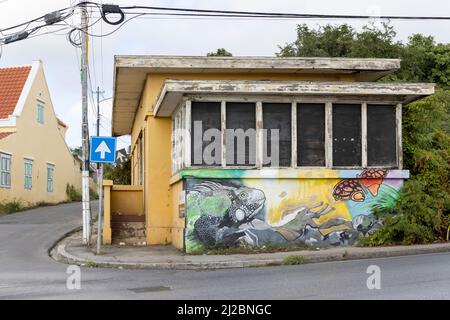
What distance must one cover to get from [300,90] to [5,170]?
63.8 ft

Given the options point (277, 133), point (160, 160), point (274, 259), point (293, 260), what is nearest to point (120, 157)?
point (160, 160)

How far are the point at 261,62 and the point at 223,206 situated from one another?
4.01 metres

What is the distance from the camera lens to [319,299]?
8727mm

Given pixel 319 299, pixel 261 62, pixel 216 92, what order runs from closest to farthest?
pixel 319 299 < pixel 216 92 < pixel 261 62

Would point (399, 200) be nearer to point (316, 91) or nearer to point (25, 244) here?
point (316, 91)

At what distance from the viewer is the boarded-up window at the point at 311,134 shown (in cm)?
1548

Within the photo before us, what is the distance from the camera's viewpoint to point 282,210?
1526cm

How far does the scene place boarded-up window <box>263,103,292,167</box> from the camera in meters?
15.4

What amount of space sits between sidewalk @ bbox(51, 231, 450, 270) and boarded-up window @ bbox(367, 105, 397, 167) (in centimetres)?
226

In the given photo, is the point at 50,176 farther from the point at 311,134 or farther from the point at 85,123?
the point at 311,134

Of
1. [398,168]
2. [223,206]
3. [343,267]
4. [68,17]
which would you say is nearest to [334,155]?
[398,168]

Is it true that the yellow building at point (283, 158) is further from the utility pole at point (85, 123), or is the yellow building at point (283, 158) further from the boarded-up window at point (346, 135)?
the utility pole at point (85, 123)

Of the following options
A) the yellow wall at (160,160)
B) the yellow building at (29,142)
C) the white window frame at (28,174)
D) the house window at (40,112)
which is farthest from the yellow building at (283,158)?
the house window at (40,112)

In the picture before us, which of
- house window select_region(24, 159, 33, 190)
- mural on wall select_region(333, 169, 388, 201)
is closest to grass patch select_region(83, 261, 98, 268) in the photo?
mural on wall select_region(333, 169, 388, 201)
